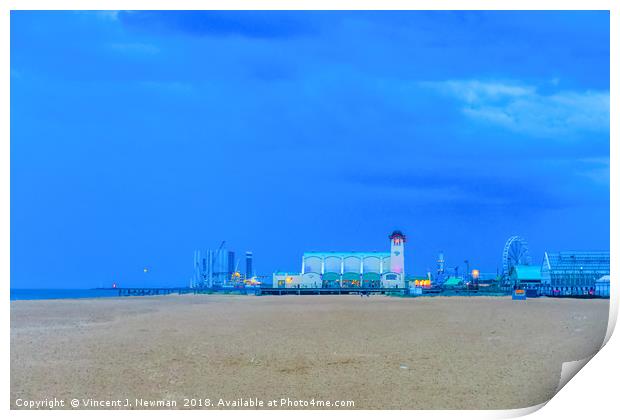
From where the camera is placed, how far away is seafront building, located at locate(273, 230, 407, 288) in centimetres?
5434

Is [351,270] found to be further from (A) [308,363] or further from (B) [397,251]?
(A) [308,363]

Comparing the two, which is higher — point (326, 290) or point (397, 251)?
point (397, 251)

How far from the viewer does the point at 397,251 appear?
56469 mm

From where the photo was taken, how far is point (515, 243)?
5659cm

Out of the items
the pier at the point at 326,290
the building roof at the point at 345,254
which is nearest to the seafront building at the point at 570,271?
the pier at the point at 326,290

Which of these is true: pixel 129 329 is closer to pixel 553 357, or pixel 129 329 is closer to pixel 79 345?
pixel 79 345

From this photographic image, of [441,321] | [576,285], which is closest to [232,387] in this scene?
[441,321]

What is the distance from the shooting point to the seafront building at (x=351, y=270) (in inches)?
2140

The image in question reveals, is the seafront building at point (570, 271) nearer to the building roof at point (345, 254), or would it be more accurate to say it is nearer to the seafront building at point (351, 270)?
the seafront building at point (351, 270)

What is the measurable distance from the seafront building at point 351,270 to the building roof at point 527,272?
9.09 metres

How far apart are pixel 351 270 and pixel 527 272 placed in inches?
552
